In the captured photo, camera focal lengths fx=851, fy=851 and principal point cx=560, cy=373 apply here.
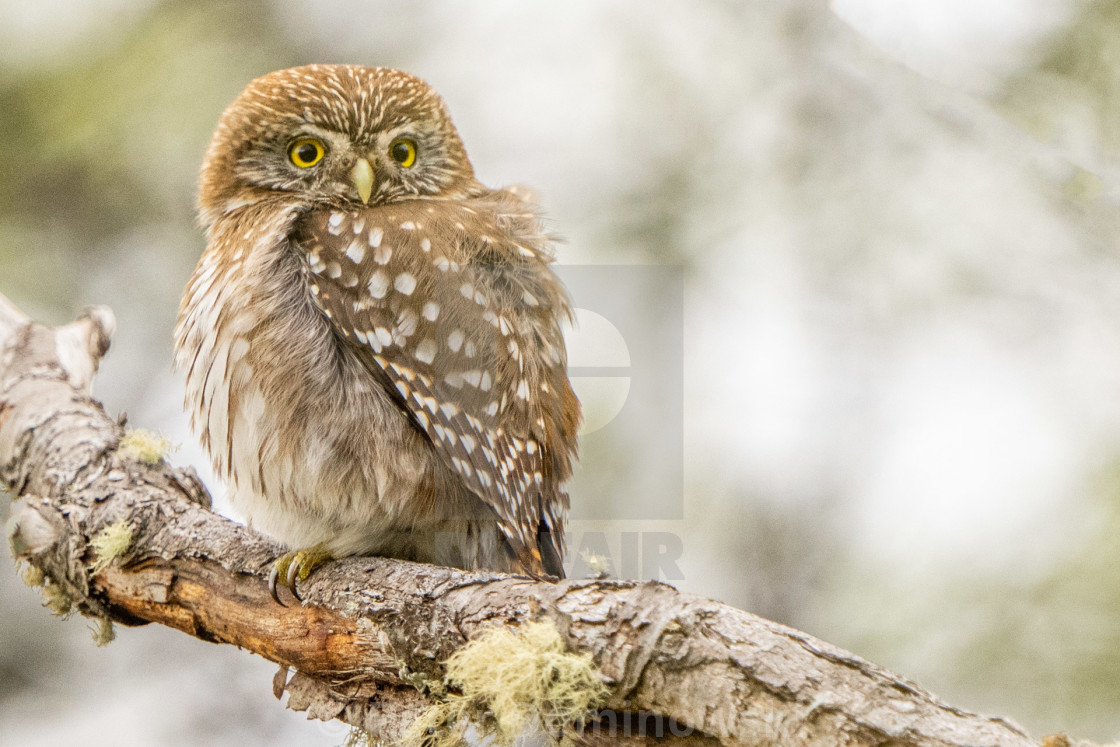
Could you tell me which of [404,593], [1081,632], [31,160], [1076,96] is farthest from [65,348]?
[1076,96]

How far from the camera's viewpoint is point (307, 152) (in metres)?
2.02

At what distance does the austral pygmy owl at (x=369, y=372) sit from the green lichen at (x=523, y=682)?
44cm

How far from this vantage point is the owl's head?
1.98 m

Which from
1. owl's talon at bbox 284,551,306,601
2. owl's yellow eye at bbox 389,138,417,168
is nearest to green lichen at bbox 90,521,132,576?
owl's talon at bbox 284,551,306,601

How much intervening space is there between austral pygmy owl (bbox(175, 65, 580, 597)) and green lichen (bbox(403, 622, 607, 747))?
445mm

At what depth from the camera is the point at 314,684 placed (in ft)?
5.42

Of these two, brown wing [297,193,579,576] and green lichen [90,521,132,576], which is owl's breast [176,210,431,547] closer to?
brown wing [297,193,579,576]

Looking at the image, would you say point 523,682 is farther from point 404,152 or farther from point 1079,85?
point 1079,85

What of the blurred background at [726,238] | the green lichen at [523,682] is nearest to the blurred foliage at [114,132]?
the blurred background at [726,238]

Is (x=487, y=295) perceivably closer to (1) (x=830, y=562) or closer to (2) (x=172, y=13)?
(1) (x=830, y=562)

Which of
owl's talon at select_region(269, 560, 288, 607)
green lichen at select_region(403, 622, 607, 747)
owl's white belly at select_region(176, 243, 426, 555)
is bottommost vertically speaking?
green lichen at select_region(403, 622, 607, 747)

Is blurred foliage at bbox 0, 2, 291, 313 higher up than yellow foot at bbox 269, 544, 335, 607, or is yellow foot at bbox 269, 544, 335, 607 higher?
blurred foliage at bbox 0, 2, 291, 313

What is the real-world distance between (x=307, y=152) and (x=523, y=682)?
4.51ft

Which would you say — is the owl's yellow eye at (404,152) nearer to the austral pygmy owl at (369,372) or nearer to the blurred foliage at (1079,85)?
the austral pygmy owl at (369,372)
